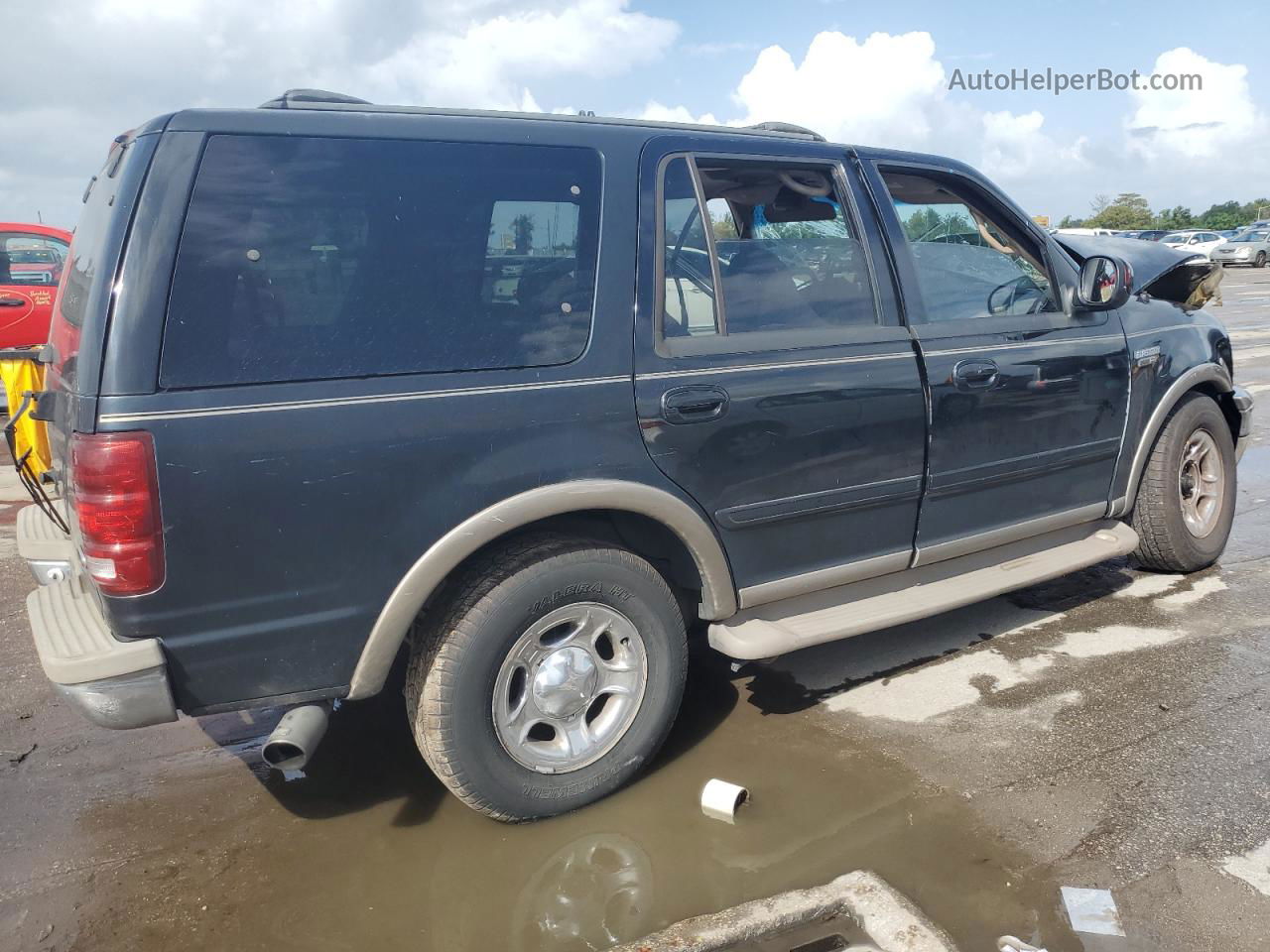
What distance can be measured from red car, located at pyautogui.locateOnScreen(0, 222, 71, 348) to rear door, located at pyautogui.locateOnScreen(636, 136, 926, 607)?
29.7 feet

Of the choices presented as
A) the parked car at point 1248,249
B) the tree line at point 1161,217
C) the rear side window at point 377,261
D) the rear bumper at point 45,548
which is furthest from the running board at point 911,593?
the tree line at point 1161,217

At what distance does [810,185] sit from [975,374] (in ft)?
3.00

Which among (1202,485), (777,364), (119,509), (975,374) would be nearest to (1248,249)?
(1202,485)

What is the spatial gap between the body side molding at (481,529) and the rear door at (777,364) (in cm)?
13

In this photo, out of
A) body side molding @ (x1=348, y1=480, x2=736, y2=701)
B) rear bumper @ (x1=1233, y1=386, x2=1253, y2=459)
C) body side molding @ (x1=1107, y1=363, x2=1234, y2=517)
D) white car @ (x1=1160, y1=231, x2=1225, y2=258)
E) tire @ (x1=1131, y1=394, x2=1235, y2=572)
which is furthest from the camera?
white car @ (x1=1160, y1=231, x2=1225, y2=258)

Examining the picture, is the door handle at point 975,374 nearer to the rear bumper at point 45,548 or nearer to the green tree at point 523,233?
the green tree at point 523,233

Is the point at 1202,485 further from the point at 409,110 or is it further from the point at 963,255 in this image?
the point at 409,110

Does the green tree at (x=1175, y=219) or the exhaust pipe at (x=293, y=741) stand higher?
the green tree at (x=1175, y=219)

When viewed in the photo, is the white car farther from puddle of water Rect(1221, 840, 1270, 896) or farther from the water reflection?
the water reflection

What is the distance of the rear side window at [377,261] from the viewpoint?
7.96ft

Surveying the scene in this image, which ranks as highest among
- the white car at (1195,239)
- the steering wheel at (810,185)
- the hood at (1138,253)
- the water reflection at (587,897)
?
the white car at (1195,239)

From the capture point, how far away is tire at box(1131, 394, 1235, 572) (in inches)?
179

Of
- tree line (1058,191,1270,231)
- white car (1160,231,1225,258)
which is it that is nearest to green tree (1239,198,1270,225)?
tree line (1058,191,1270,231)

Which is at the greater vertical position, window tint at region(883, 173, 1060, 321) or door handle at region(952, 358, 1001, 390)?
window tint at region(883, 173, 1060, 321)
